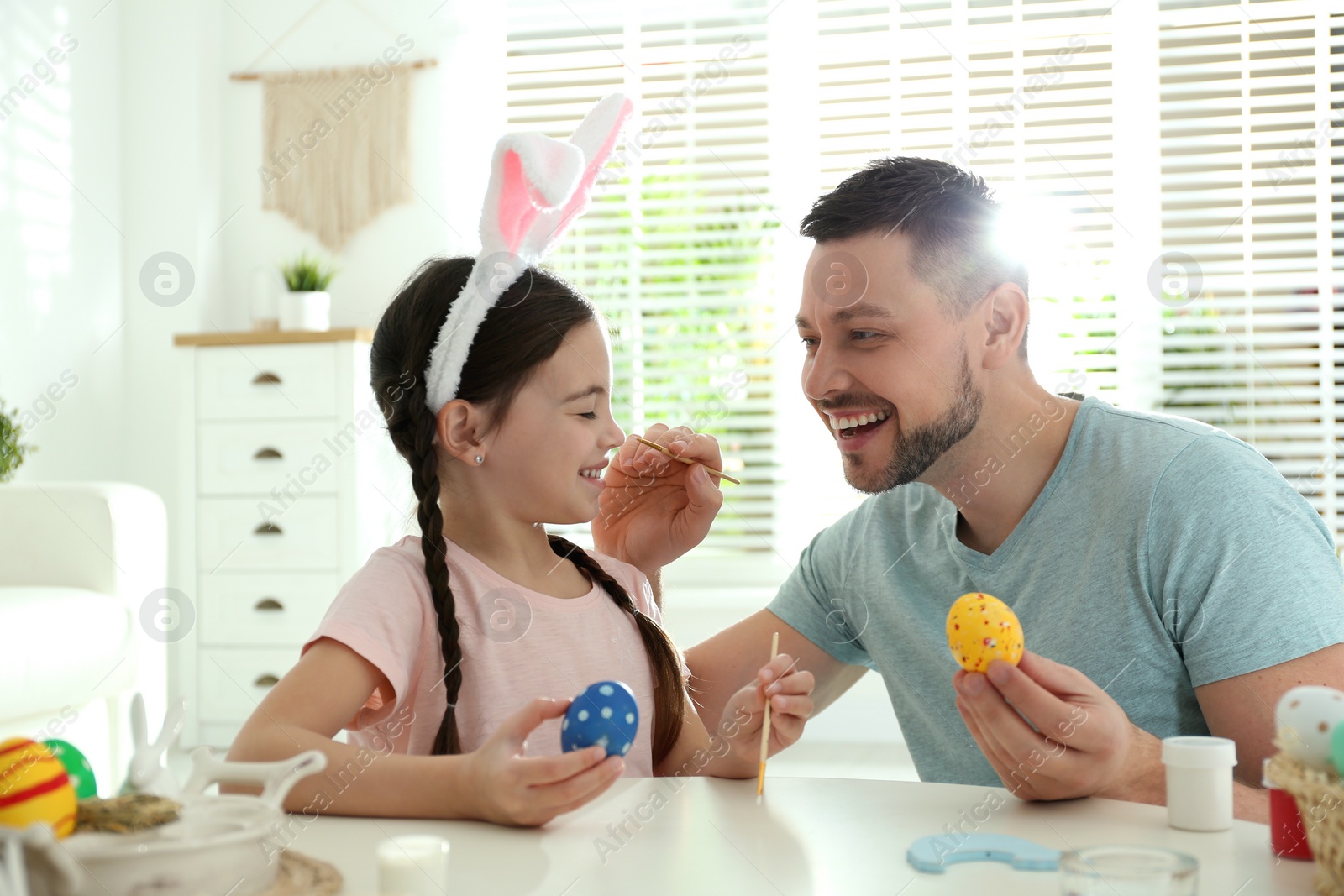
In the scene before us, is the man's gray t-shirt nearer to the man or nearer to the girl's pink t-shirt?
the man

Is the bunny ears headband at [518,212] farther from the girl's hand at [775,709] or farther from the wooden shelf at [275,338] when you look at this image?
the wooden shelf at [275,338]

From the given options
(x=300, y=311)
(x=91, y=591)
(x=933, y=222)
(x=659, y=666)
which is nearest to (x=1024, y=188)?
(x=933, y=222)

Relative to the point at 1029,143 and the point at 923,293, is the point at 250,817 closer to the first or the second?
the point at 923,293

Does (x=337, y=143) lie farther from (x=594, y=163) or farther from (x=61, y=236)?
(x=594, y=163)

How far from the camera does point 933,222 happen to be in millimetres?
1533

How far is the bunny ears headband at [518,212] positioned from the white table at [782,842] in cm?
59

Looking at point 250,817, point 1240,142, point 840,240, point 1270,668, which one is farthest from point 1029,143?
point 250,817

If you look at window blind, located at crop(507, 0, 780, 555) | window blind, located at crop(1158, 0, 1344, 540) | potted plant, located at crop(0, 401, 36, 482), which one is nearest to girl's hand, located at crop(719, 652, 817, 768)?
potted plant, located at crop(0, 401, 36, 482)

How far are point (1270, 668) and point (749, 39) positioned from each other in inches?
129

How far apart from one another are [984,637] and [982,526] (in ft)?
1.82

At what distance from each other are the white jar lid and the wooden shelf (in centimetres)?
319

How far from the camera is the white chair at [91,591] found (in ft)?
8.00

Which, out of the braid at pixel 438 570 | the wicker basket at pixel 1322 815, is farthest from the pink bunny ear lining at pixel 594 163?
the wicker basket at pixel 1322 815

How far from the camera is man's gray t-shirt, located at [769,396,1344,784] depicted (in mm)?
1236
